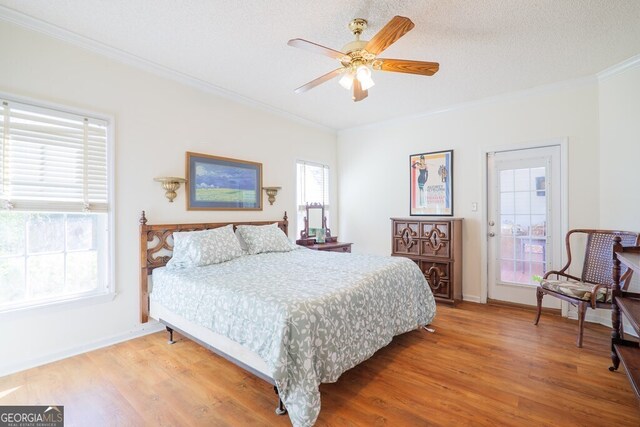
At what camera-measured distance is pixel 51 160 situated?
7.88ft

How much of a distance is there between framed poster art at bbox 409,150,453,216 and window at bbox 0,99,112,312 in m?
3.79

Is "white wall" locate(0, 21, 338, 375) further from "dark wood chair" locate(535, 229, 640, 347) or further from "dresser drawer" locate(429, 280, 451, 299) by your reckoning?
"dark wood chair" locate(535, 229, 640, 347)

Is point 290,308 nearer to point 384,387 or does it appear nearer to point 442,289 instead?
point 384,387

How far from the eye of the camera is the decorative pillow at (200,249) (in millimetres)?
2791

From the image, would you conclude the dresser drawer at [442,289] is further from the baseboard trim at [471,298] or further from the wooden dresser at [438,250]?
the baseboard trim at [471,298]

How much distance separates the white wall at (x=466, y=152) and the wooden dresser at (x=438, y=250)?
0.93 ft

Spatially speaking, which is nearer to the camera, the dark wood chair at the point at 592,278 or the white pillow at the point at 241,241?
the dark wood chair at the point at 592,278

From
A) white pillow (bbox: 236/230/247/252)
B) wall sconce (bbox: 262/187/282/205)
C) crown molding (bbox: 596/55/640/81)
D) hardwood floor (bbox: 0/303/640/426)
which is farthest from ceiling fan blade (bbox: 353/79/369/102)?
crown molding (bbox: 596/55/640/81)

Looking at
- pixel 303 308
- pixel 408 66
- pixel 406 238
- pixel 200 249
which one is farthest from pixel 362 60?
pixel 406 238

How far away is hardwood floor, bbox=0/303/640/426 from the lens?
5.81 feet

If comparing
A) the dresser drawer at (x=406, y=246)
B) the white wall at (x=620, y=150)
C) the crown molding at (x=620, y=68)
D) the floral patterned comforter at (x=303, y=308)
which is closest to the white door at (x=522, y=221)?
the white wall at (x=620, y=150)

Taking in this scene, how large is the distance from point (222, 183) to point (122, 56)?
1.52 metres

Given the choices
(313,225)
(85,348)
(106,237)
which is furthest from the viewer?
(313,225)

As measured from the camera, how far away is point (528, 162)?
12.0 feet
